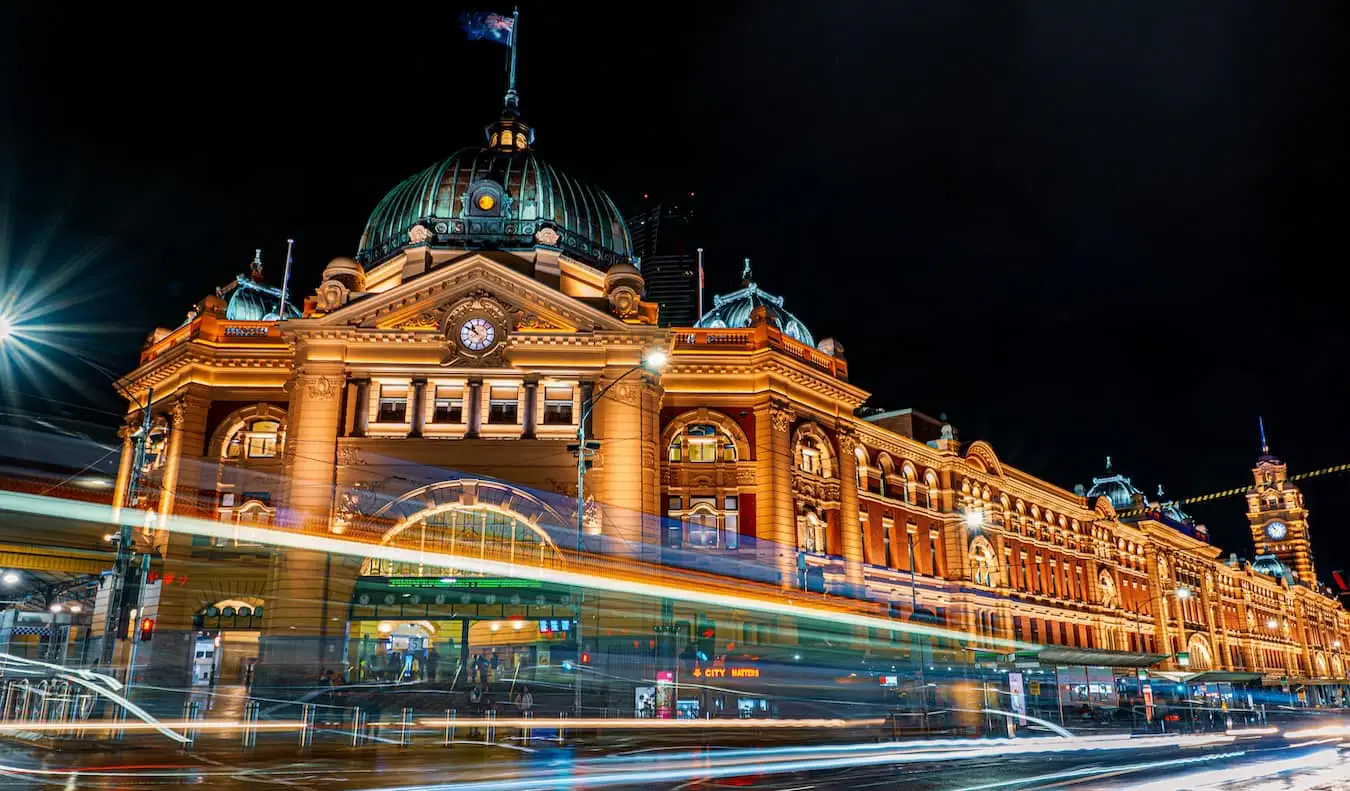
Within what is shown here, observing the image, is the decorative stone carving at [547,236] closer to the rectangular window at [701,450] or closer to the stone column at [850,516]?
the rectangular window at [701,450]

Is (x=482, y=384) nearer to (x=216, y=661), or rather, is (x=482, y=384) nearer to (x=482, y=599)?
(x=482, y=599)

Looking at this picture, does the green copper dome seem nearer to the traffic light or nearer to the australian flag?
the australian flag

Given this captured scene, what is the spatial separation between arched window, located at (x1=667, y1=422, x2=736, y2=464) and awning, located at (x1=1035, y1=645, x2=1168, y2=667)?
27233 mm

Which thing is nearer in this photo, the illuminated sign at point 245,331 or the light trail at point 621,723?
the light trail at point 621,723

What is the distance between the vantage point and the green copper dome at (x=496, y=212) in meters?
55.6

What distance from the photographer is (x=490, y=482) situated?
44719mm

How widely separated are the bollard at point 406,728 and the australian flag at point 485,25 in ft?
123

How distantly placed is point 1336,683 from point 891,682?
425 ft

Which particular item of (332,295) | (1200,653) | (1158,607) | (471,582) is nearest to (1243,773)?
(471,582)

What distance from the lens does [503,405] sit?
46.9 meters

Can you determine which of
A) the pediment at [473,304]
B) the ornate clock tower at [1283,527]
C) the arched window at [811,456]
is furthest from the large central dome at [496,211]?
the ornate clock tower at [1283,527]

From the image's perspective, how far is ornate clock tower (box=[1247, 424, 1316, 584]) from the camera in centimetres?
17362

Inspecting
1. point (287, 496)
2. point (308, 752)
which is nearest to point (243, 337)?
point (287, 496)

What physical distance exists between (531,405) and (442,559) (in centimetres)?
860
